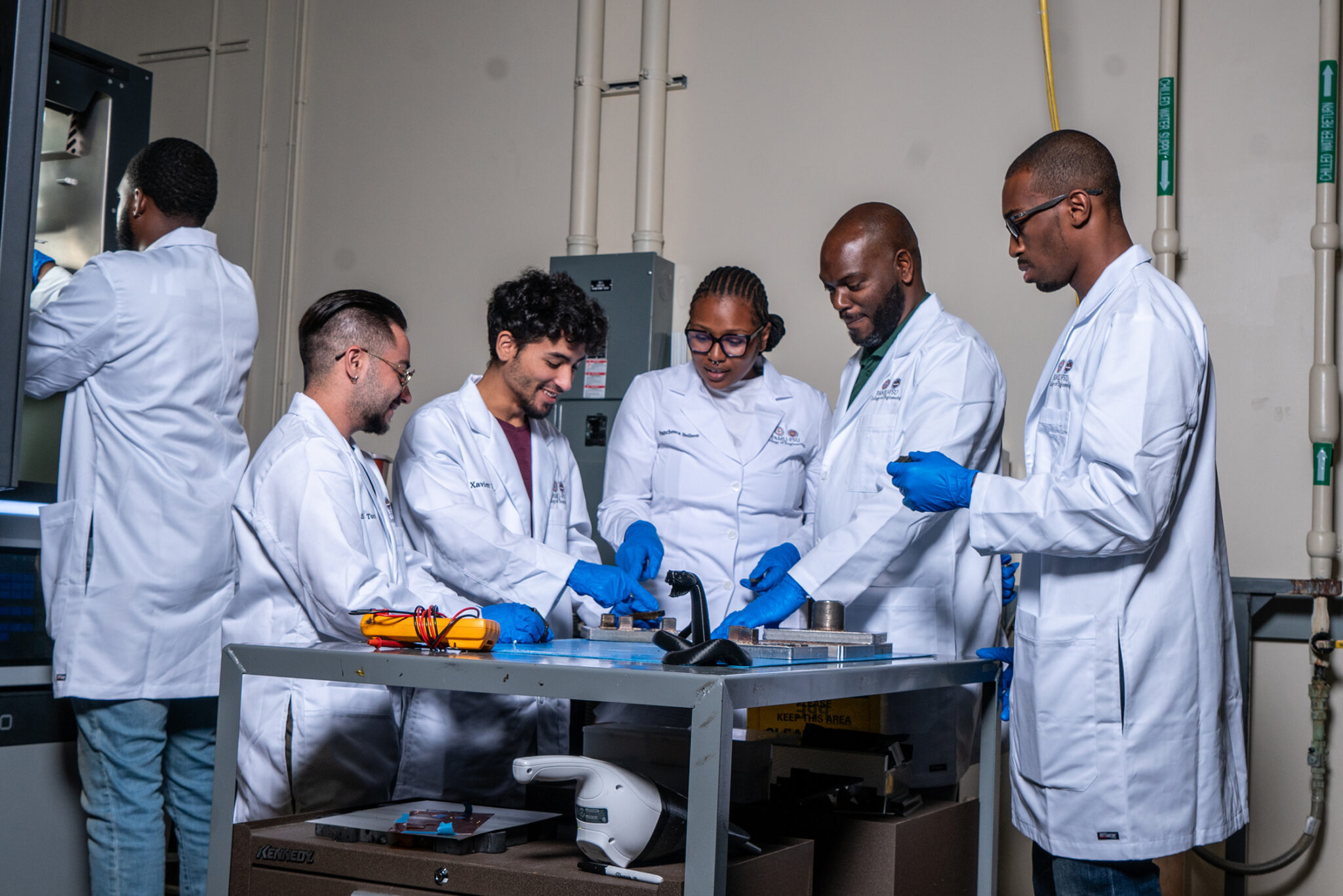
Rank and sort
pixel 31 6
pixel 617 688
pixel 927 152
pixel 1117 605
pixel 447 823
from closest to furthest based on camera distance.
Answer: pixel 617 688 → pixel 447 823 → pixel 31 6 → pixel 1117 605 → pixel 927 152

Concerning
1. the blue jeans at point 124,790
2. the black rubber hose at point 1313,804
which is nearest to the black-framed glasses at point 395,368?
the blue jeans at point 124,790

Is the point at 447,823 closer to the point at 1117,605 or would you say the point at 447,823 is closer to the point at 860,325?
the point at 1117,605

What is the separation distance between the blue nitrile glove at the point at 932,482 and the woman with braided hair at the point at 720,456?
2.81ft

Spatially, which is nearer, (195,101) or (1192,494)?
→ (1192,494)

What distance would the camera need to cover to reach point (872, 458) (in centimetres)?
210

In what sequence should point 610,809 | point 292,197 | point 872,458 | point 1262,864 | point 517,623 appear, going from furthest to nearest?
1. point 292,197
2. point 1262,864
3. point 872,458
4. point 517,623
5. point 610,809

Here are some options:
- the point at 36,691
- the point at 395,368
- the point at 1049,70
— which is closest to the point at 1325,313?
the point at 1049,70

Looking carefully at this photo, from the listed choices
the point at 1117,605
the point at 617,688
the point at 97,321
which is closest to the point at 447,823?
the point at 617,688

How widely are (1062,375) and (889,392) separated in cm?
46

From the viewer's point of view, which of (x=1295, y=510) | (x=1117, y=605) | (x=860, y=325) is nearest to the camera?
(x=1117, y=605)

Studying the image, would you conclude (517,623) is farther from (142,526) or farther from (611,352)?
(611,352)

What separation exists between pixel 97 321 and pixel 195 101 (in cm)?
262

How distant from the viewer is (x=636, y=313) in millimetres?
3455

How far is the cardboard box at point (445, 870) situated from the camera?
1.17m
